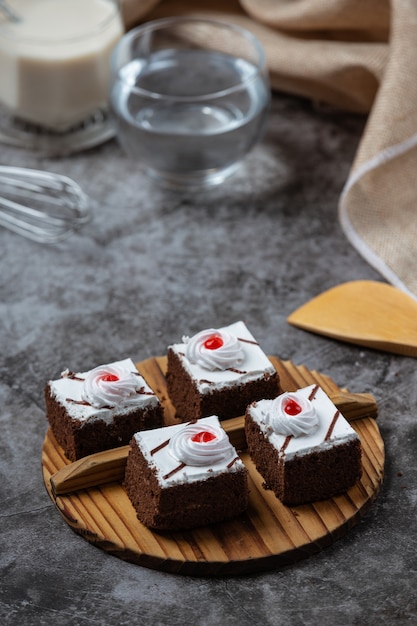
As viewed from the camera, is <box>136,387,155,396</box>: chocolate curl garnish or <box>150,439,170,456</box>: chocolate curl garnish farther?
<box>136,387,155,396</box>: chocolate curl garnish

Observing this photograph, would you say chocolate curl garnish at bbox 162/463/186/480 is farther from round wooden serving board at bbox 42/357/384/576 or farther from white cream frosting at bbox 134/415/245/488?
round wooden serving board at bbox 42/357/384/576

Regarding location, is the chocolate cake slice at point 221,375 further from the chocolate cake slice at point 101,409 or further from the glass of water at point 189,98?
the glass of water at point 189,98

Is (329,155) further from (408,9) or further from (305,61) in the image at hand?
(408,9)

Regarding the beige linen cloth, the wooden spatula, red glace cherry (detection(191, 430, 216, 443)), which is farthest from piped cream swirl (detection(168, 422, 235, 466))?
the beige linen cloth

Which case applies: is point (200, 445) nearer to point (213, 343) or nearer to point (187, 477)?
point (187, 477)

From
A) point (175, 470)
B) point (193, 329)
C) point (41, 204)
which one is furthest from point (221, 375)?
point (41, 204)

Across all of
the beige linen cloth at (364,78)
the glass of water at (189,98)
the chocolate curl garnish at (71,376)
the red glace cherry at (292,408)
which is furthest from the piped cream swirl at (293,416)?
the glass of water at (189,98)
